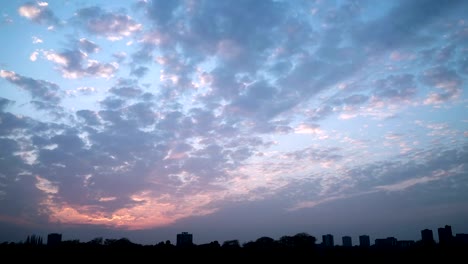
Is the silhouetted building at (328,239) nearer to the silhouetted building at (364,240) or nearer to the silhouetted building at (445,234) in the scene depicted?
the silhouetted building at (364,240)

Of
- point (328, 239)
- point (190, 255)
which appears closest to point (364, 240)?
point (328, 239)

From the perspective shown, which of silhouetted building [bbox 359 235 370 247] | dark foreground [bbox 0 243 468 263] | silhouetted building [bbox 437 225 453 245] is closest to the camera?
dark foreground [bbox 0 243 468 263]

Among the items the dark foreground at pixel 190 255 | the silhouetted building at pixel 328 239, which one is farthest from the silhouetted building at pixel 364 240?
the dark foreground at pixel 190 255

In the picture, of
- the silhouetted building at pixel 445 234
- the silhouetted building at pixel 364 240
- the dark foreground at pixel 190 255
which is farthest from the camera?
the silhouetted building at pixel 364 240

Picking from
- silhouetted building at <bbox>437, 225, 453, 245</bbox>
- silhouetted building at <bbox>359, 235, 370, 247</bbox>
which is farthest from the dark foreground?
silhouetted building at <bbox>359, 235, 370, 247</bbox>

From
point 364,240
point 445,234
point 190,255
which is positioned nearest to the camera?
point 190,255

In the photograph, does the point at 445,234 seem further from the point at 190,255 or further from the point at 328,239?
the point at 190,255

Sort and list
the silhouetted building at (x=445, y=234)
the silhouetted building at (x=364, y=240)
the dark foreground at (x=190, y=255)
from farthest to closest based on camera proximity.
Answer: the silhouetted building at (x=364, y=240) < the silhouetted building at (x=445, y=234) < the dark foreground at (x=190, y=255)

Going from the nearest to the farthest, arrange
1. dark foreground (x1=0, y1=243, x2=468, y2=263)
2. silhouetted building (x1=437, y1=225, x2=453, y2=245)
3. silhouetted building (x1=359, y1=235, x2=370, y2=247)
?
dark foreground (x1=0, y1=243, x2=468, y2=263)
silhouetted building (x1=437, y1=225, x2=453, y2=245)
silhouetted building (x1=359, y1=235, x2=370, y2=247)

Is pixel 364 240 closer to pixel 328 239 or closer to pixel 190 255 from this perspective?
pixel 328 239

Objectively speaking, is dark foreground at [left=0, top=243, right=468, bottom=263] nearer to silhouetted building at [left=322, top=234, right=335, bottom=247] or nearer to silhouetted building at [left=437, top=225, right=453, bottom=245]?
silhouetted building at [left=437, top=225, right=453, bottom=245]

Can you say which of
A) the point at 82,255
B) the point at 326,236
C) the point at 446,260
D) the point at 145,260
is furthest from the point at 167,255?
the point at 326,236

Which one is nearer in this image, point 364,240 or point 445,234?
point 445,234

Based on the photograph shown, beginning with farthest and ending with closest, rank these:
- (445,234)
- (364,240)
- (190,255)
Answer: (364,240) → (445,234) → (190,255)
